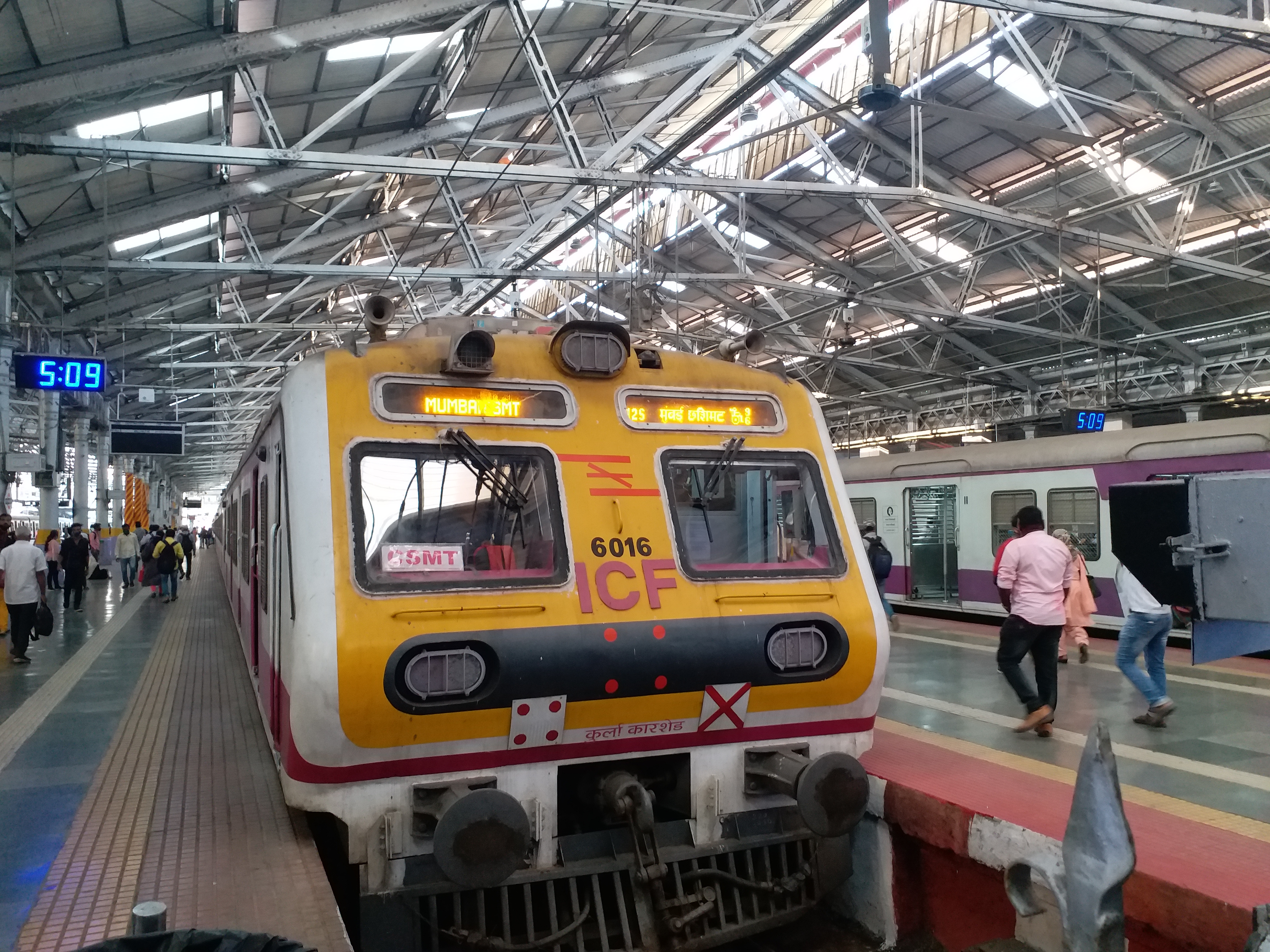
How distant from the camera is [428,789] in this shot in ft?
13.5

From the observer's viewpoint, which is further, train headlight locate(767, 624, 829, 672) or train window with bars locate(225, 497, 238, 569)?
train window with bars locate(225, 497, 238, 569)

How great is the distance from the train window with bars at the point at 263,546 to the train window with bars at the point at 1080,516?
10.9m

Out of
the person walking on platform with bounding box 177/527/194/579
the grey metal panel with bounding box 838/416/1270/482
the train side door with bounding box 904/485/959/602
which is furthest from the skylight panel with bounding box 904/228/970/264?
the person walking on platform with bounding box 177/527/194/579

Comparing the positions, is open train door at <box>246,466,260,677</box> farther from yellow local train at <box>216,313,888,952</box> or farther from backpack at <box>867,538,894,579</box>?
backpack at <box>867,538,894,579</box>

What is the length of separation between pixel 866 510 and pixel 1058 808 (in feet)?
42.8

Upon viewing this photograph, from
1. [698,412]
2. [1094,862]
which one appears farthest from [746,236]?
[1094,862]

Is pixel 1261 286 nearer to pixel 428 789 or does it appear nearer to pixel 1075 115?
pixel 1075 115

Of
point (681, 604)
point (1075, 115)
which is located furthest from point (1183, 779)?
point (1075, 115)

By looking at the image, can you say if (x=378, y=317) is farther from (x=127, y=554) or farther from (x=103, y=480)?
(x=103, y=480)

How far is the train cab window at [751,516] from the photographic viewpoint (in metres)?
4.79

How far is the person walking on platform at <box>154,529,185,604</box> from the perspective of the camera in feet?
62.9

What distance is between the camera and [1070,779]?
6.03 m

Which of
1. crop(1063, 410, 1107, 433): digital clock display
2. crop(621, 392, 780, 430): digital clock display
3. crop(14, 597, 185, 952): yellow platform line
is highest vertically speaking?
crop(1063, 410, 1107, 433): digital clock display

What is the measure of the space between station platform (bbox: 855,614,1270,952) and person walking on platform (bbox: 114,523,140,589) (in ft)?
64.9
